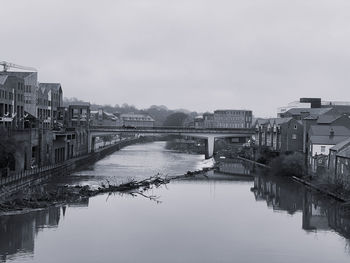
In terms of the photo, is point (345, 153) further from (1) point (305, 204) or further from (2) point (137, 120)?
(2) point (137, 120)

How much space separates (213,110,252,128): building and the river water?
8873 cm

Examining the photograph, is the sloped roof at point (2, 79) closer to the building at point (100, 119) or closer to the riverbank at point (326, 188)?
the riverbank at point (326, 188)

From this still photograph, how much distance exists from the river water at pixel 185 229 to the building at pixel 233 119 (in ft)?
291

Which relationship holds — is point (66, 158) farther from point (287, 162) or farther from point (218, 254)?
point (218, 254)

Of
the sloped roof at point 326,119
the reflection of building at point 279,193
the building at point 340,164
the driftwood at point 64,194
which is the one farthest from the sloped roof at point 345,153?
the sloped roof at point 326,119

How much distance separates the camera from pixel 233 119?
129 metres

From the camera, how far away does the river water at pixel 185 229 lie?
69.9ft

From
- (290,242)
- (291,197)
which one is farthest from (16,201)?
(291,197)

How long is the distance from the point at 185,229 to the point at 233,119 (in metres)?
105

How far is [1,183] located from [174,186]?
14.5m

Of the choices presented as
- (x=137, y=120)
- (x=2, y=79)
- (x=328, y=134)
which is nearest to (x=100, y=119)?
(x=137, y=120)

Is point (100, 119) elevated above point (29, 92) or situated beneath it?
situated beneath

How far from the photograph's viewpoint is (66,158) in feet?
200

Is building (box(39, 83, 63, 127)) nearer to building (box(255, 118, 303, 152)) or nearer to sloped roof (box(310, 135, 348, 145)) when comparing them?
building (box(255, 118, 303, 152))
